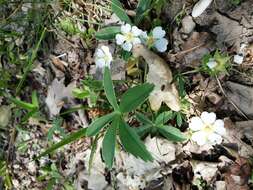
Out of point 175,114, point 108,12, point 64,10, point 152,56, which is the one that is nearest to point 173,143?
point 175,114

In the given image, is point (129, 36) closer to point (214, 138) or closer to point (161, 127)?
point (161, 127)

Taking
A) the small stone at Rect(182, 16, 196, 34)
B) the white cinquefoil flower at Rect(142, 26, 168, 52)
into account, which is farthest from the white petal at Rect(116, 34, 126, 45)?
the small stone at Rect(182, 16, 196, 34)

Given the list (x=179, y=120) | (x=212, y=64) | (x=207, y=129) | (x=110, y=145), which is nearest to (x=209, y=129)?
(x=207, y=129)

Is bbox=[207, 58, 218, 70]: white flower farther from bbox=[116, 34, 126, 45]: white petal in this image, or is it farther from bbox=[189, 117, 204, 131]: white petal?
bbox=[116, 34, 126, 45]: white petal

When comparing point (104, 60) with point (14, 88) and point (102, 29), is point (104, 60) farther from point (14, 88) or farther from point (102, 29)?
point (14, 88)

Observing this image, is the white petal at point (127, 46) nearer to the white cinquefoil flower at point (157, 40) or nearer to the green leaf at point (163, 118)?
the white cinquefoil flower at point (157, 40)

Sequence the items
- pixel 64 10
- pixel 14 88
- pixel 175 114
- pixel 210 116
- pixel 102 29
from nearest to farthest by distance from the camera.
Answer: pixel 210 116 → pixel 175 114 → pixel 102 29 → pixel 64 10 → pixel 14 88
